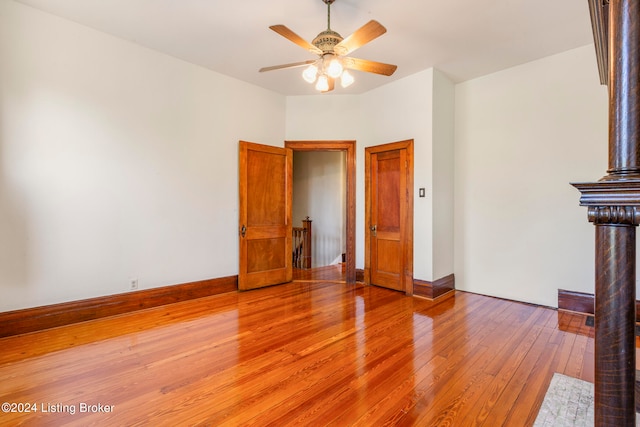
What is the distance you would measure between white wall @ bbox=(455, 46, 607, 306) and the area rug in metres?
1.96

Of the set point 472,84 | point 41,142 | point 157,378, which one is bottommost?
point 157,378

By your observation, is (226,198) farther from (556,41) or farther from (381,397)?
(556,41)

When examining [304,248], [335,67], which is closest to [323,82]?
[335,67]

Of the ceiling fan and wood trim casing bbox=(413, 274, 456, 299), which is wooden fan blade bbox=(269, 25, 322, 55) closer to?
the ceiling fan

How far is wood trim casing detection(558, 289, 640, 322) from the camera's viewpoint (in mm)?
3449

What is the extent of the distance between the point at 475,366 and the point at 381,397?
2.88ft

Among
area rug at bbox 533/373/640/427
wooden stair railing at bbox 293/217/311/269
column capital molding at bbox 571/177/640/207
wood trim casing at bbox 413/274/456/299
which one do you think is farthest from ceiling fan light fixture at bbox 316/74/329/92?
wooden stair railing at bbox 293/217/311/269

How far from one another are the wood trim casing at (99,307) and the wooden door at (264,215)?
50cm

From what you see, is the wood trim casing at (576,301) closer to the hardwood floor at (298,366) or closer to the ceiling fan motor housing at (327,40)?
the hardwood floor at (298,366)

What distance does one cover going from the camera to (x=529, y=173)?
12.8ft

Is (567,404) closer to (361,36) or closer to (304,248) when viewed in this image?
(361,36)

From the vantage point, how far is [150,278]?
146 inches

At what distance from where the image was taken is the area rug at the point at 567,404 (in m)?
1.71

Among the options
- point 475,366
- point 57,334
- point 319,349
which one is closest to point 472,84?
point 475,366
